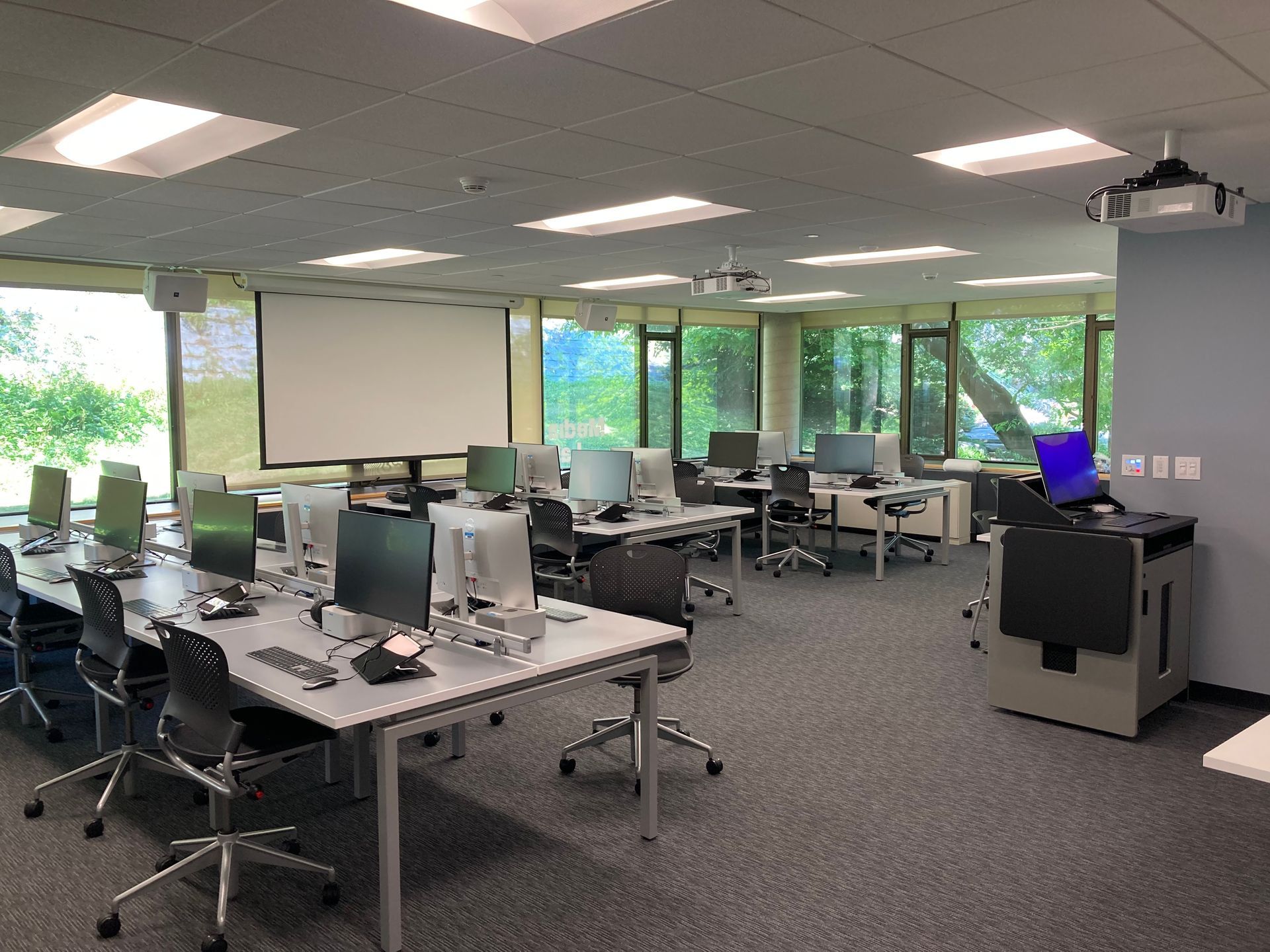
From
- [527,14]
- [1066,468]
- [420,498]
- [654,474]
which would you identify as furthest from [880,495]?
[527,14]

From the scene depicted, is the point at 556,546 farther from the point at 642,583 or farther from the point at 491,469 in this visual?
the point at 642,583

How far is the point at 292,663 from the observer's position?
3.26 metres

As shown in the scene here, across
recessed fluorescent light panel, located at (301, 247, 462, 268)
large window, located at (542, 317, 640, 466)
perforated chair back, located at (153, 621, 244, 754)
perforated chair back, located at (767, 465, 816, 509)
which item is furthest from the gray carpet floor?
large window, located at (542, 317, 640, 466)

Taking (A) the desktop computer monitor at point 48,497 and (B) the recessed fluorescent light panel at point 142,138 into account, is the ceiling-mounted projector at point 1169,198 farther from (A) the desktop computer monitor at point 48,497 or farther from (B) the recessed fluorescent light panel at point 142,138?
(A) the desktop computer monitor at point 48,497

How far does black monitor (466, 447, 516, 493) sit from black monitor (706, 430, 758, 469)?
8.98ft

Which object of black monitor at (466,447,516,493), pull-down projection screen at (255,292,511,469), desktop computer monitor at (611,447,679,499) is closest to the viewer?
desktop computer monitor at (611,447,679,499)

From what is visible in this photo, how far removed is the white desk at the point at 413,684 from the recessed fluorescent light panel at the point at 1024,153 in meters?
2.44

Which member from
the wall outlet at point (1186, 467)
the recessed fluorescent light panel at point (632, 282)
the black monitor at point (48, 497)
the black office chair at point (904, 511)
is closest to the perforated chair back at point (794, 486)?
the black office chair at point (904, 511)

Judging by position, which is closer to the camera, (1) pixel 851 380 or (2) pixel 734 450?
(2) pixel 734 450

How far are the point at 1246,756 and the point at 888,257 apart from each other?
559cm

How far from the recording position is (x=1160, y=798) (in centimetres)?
381

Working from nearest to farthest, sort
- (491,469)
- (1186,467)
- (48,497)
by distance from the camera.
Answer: (1186,467) → (48,497) → (491,469)

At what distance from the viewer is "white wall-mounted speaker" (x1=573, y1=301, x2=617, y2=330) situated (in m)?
9.78

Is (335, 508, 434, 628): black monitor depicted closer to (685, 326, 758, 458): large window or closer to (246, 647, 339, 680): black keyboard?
(246, 647, 339, 680): black keyboard
